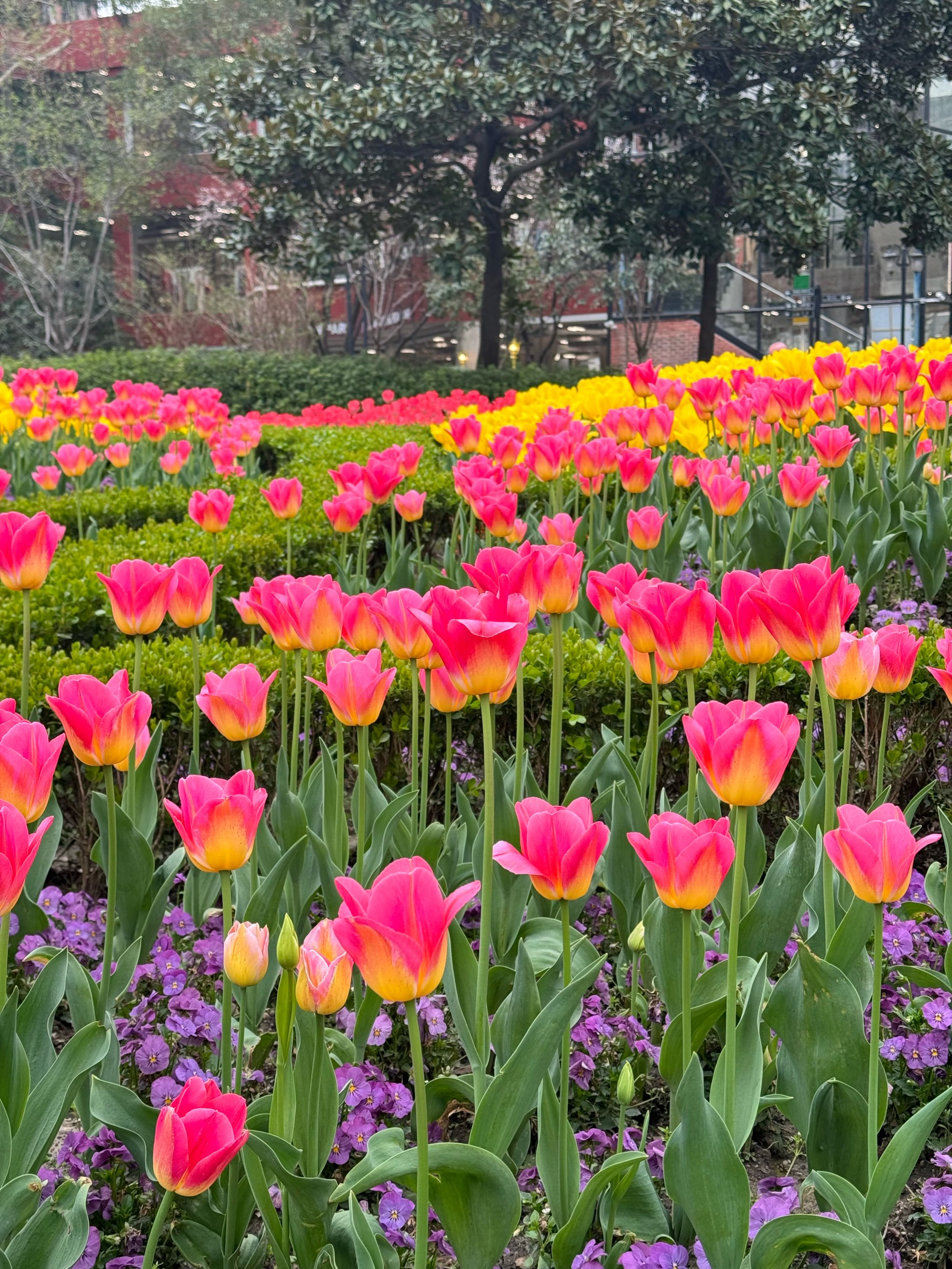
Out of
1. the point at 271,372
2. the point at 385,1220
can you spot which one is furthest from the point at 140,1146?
the point at 271,372

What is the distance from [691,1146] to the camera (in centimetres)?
130

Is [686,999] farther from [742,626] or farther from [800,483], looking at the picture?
[800,483]

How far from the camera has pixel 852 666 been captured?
1.61m

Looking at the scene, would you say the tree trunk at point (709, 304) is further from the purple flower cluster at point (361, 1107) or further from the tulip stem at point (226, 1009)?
the tulip stem at point (226, 1009)

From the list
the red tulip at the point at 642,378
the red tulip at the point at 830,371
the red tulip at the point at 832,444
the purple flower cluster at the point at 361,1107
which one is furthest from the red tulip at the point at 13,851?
the red tulip at the point at 642,378

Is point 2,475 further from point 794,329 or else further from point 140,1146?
point 794,329

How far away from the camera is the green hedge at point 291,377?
18.6 meters

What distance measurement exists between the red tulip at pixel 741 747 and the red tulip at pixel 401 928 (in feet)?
1.23

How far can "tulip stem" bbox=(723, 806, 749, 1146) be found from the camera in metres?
1.30

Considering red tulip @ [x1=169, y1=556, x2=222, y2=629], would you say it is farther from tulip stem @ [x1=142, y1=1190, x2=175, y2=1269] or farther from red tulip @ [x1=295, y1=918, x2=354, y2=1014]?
tulip stem @ [x1=142, y1=1190, x2=175, y2=1269]

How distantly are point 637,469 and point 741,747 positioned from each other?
90.8 inches

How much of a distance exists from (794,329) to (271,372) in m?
13.4

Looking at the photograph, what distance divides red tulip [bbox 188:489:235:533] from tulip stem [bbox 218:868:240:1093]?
1.97 meters

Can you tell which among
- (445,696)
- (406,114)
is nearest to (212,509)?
(445,696)
